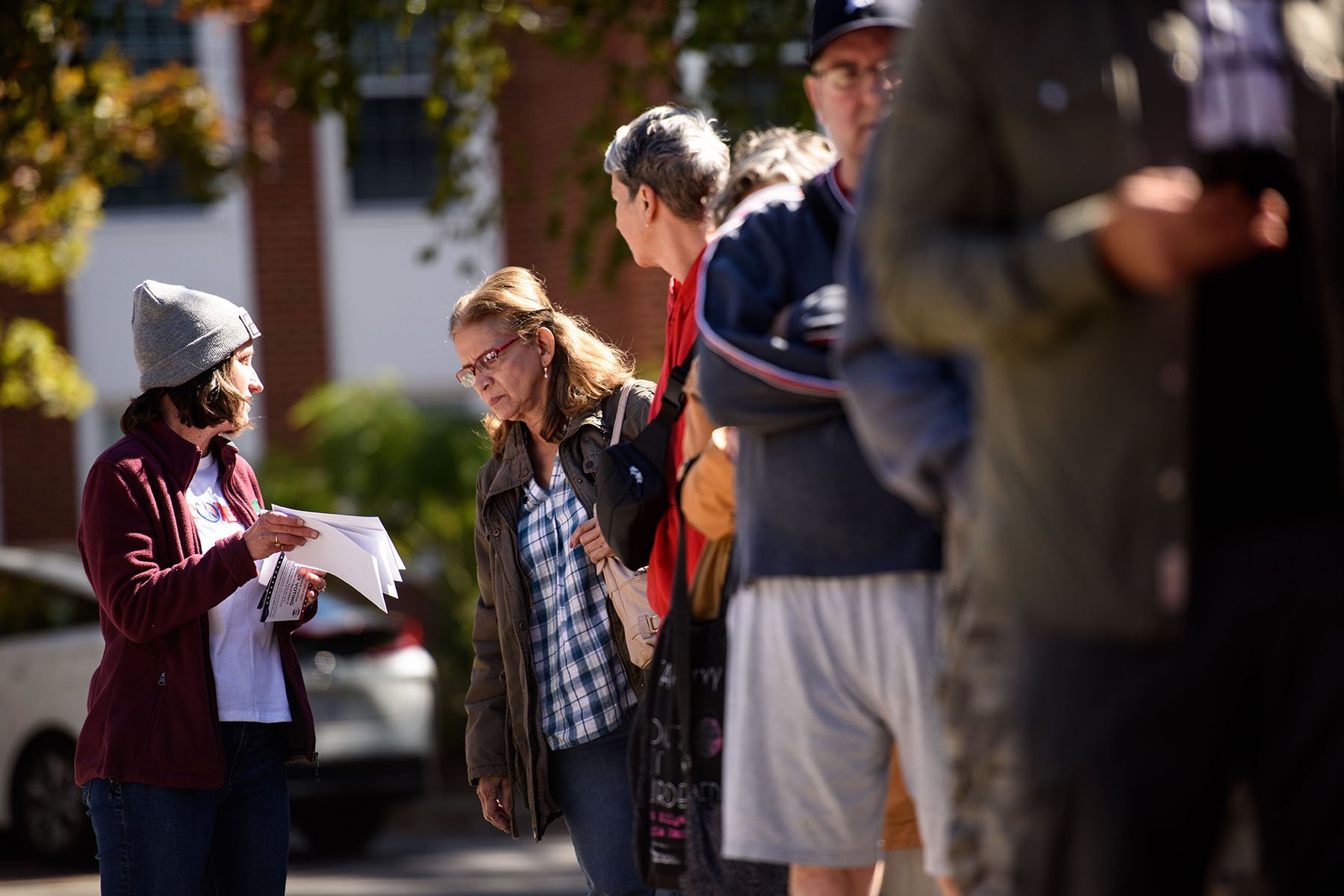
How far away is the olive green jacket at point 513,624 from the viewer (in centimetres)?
426

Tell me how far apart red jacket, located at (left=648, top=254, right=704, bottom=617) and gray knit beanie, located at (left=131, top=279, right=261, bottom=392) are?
45.4 inches

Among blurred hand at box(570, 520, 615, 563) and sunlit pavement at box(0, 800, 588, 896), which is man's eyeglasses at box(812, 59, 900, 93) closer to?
blurred hand at box(570, 520, 615, 563)

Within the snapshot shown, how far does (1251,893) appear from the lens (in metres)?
2.07

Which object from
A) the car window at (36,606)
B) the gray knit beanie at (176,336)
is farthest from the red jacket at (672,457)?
the car window at (36,606)

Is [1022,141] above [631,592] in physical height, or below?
above

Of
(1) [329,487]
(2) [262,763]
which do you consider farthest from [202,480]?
(1) [329,487]

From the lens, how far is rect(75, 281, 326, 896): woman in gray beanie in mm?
3918

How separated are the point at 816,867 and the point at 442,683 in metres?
9.42

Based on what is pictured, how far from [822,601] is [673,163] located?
5.08 ft

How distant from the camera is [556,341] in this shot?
4.48 metres

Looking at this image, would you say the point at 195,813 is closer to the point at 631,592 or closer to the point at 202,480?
the point at 202,480

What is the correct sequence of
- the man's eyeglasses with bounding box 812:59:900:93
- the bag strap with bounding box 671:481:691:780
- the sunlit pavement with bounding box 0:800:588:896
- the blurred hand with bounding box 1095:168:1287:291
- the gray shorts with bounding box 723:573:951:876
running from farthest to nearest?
1. the sunlit pavement with bounding box 0:800:588:896
2. the bag strap with bounding box 671:481:691:780
3. the man's eyeglasses with bounding box 812:59:900:93
4. the gray shorts with bounding box 723:573:951:876
5. the blurred hand with bounding box 1095:168:1287:291

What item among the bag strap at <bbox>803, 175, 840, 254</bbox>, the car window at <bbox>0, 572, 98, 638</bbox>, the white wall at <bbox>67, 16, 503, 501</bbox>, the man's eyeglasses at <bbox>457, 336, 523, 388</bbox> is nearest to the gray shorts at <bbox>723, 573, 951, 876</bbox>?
the bag strap at <bbox>803, 175, 840, 254</bbox>

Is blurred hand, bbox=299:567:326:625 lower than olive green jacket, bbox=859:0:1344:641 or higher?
lower
